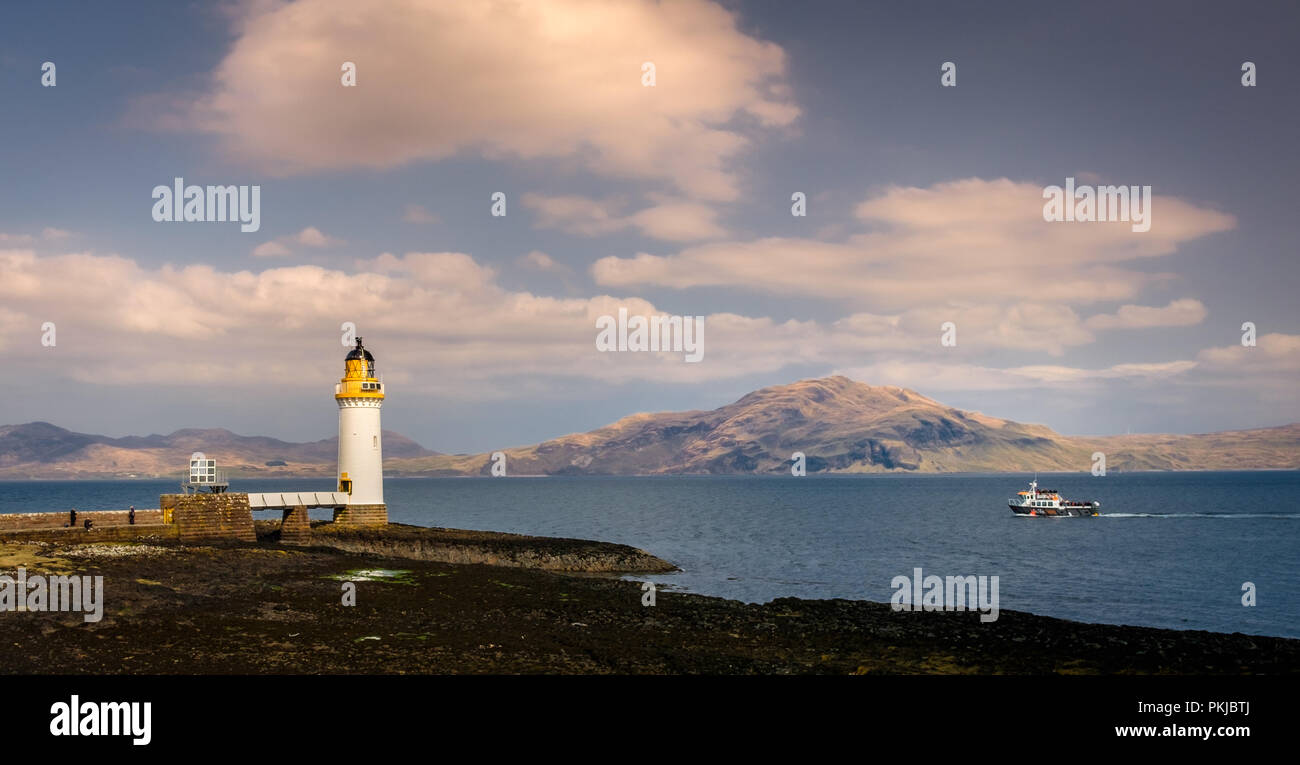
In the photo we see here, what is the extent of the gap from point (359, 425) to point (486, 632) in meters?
35.2

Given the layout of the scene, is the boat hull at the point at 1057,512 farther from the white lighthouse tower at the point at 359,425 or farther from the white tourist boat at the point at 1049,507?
the white lighthouse tower at the point at 359,425

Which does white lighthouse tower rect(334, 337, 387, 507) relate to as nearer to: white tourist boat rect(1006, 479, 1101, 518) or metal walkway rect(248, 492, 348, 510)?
metal walkway rect(248, 492, 348, 510)

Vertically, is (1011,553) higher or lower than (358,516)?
lower

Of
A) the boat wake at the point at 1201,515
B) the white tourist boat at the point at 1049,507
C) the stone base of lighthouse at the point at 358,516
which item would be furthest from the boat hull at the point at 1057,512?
the stone base of lighthouse at the point at 358,516

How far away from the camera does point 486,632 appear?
27.5 metres

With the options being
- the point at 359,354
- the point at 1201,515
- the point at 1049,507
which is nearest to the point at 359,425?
the point at 359,354

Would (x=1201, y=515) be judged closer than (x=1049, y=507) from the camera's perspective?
No

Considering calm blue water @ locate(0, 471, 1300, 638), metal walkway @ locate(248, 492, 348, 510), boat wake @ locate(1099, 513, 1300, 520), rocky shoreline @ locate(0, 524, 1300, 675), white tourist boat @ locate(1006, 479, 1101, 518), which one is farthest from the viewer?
white tourist boat @ locate(1006, 479, 1101, 518)

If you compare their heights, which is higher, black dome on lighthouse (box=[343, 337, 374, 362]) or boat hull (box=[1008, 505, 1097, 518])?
black dome on lighthouse (box=[343, 337, 374, 362])

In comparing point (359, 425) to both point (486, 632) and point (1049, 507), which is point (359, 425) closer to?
point (486, 632)

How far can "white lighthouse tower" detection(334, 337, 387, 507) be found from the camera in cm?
5884

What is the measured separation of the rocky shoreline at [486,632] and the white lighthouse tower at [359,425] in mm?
16417

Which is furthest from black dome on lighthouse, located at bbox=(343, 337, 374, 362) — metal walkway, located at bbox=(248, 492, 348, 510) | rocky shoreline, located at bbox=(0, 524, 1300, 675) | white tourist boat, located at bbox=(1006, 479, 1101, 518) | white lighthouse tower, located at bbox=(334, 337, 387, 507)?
white tourist boat, located at bbox=(1006, 479, 1101, 518)

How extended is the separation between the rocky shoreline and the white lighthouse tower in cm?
1642
